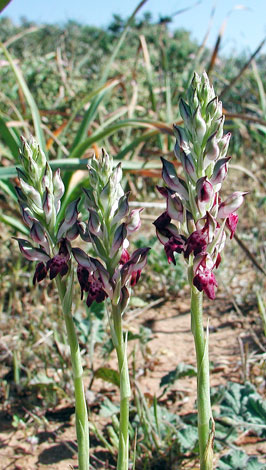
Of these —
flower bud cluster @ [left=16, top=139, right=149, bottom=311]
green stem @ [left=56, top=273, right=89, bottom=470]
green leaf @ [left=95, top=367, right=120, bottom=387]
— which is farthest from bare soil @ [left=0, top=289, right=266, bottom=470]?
flower bud cluster @ [left=16, top=139, right=149, bottom=311]

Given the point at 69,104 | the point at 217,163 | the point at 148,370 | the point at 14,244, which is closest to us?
the point at 217,163

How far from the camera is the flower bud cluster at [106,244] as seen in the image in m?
1.24

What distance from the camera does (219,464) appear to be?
70.6 inches

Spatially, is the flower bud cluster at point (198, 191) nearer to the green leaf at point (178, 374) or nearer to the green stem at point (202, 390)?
the green stem at point (202, 390)

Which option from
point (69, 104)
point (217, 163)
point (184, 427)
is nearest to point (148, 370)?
point (184, 427)

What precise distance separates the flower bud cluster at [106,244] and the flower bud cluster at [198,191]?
100 mm

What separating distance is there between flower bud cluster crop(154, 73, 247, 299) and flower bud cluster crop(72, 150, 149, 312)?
0.33 feet

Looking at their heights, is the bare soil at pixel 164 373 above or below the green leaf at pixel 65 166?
below

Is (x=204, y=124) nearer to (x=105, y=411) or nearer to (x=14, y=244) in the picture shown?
(x=105, y=411)

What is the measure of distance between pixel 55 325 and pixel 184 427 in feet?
3.49

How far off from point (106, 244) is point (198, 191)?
25cm

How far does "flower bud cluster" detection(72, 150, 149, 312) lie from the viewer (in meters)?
1.24

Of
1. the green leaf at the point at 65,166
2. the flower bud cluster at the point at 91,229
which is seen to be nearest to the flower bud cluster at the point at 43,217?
the flower bud cluster at the point at 91,229

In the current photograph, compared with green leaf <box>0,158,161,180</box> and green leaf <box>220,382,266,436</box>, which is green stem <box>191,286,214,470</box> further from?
green leaf <box>0,158,161,180</box>
